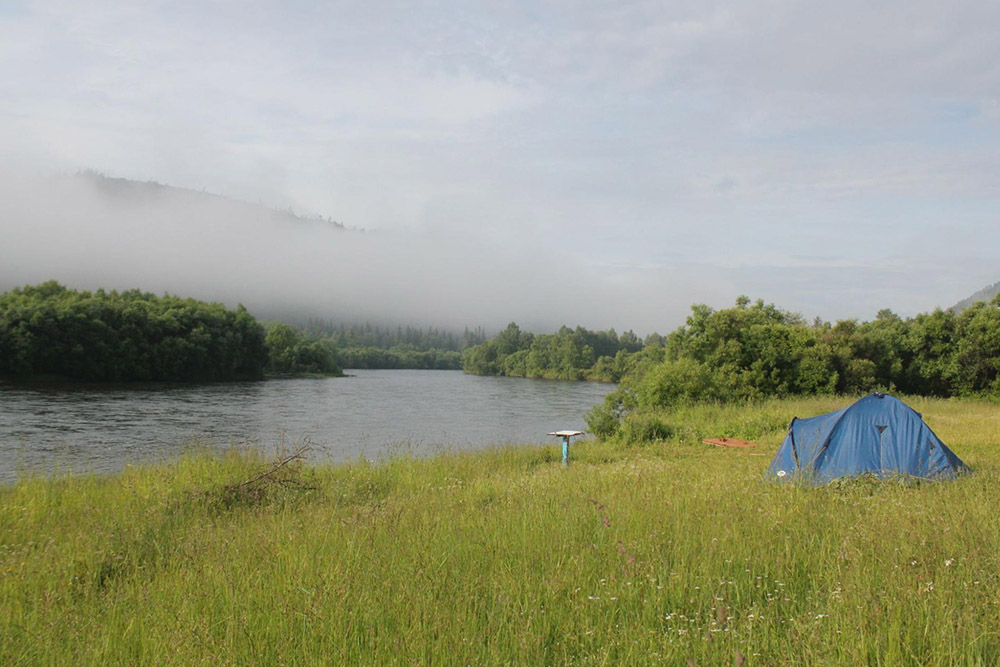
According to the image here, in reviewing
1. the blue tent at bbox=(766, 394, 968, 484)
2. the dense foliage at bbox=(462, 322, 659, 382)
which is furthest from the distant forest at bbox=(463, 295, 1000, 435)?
the dense foliage at bbox=(462, 322, 659, 382)

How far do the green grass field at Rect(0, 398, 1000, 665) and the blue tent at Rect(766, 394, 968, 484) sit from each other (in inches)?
60.1

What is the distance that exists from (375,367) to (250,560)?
172 meters

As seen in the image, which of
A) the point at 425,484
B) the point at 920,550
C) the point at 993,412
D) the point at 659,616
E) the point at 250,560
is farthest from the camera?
the point at 993,412

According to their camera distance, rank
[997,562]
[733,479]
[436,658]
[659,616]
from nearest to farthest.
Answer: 1. [436,658]
2. [659,616]
3. [997,562]
4. [733,479]

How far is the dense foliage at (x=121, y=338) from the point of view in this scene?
2068 inches

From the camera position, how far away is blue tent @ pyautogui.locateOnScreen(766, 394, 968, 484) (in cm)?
1006

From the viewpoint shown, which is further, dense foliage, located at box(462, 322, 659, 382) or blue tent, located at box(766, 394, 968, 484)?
dense foliage, located at box(462, 322, 659, 382)

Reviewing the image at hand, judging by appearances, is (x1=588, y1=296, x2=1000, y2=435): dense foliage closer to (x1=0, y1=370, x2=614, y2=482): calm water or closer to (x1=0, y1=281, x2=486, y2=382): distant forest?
(x1=0, y1=370, x2=614, y2=482): calm water

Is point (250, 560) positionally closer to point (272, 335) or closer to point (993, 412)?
point (993, 412)

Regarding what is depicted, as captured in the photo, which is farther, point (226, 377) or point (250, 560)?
point (226, 377)

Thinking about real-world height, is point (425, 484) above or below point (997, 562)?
below

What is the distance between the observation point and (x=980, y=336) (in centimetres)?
3844

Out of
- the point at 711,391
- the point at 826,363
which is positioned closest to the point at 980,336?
the point at 826,363

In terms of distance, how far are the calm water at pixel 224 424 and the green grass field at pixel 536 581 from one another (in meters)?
8.74
